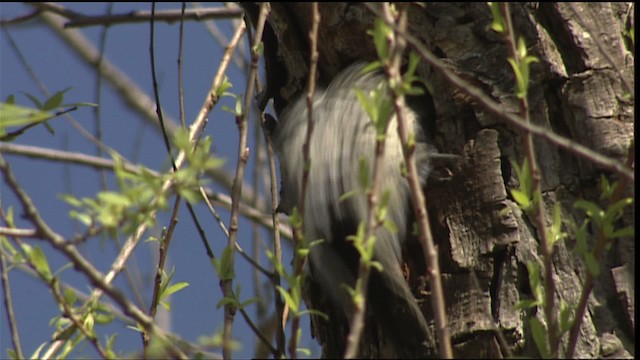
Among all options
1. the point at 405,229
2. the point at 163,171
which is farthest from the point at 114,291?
the point at 405,229

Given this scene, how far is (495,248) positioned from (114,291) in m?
0.60

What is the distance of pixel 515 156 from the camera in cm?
133

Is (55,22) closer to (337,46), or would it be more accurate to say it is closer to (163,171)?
(337,46)

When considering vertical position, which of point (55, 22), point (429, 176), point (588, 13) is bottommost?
point (429, 176)

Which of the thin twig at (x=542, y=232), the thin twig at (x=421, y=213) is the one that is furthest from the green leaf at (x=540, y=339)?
the thin twig at (x=421, y=213)

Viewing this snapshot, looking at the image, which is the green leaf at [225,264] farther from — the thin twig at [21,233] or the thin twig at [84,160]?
the thin twig at [84,160]

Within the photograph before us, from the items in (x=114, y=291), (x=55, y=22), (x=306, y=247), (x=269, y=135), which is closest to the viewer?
(x=114, y=291)

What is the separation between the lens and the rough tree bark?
1.28 metres

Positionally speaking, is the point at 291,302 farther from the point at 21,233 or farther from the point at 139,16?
the point at 139,16

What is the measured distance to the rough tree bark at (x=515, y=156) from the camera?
1.28 m

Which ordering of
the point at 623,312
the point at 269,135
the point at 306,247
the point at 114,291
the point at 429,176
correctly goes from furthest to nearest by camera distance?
the point at 269,135
the point at 429,176
the point at 623,312
the point at 306,247
the point at 114,291

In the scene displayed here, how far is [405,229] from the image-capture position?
1.38m

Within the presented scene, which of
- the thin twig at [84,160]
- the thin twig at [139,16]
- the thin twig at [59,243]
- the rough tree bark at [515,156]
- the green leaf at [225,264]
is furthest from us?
the thin twig at [84,160]

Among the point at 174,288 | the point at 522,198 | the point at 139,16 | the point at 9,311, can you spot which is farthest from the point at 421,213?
the point at 139,16
